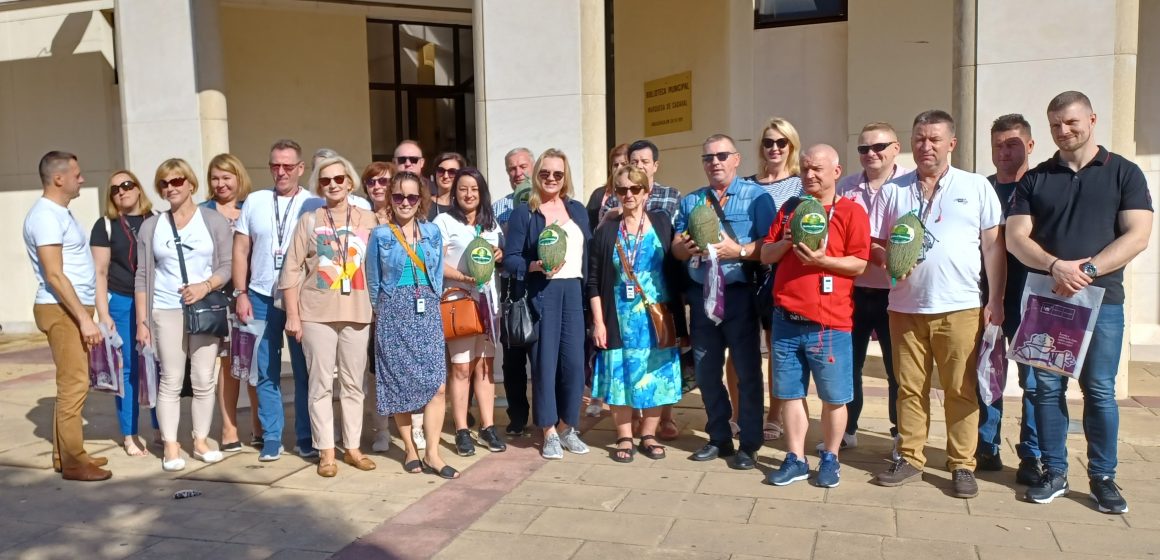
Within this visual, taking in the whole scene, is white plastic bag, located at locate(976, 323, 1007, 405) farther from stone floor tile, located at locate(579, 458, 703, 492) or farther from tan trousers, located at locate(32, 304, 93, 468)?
tan trousers, located at locate(32, 304, 93, 468)

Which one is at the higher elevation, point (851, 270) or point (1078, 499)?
point (851, 270)

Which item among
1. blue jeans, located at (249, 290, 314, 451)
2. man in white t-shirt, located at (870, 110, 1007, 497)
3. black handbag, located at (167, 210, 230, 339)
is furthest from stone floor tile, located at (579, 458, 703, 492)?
black handbag, located at (167, 210, 230, 339)

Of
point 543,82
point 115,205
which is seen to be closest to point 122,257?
point 115,205

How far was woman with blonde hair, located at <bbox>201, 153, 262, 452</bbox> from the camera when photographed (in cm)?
548

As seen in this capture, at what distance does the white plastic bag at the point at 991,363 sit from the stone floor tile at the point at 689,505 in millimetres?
1324

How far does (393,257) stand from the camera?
194 inches

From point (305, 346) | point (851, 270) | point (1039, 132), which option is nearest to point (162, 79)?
point (305, 346)

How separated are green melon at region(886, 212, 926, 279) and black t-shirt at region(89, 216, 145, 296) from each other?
14.3ft

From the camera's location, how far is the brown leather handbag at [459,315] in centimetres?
525

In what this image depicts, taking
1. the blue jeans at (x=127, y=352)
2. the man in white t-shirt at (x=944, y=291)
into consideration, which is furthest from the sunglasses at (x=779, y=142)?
the blue jeans at (x=127, y=352)

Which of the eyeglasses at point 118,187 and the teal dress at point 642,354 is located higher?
the eyeglasses at point 118,187

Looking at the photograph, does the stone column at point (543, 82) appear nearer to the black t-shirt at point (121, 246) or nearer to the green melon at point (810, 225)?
the black t-shirt at point (121, 246)

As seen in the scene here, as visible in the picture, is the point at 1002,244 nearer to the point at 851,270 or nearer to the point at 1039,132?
the point at 851,270

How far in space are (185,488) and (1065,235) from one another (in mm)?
4765
